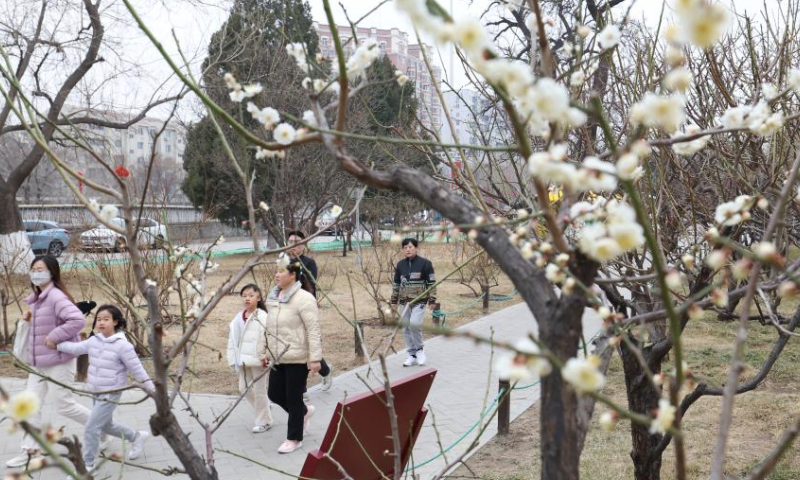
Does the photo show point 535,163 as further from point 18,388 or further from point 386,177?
point 18,388

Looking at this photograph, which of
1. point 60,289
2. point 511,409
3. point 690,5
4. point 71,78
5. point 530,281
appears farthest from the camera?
point 71,78

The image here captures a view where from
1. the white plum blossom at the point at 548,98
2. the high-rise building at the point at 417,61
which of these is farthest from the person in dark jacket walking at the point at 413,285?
the white plum blossom at the point at 548,98

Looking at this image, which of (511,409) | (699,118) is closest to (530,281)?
(699,118)

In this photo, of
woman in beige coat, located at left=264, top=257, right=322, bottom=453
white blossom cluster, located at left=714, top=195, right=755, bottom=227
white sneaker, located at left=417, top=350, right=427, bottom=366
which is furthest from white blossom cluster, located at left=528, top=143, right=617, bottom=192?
white sneaker, located at left=417, top=350, right=427, bottom=366

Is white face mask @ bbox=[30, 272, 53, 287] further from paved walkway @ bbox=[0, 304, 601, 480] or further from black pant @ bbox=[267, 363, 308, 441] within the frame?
black pant @ bbox=[267, 363, 308, 441]

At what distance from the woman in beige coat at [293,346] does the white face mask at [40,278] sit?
68.8 inches

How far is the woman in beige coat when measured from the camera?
5.54 m

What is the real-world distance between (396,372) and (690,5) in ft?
25.0

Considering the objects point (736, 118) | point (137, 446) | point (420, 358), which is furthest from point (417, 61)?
point (736, 118)

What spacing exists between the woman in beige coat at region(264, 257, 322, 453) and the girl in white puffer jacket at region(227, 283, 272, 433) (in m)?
0.14

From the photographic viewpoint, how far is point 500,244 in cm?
143

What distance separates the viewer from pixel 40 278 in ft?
17.8

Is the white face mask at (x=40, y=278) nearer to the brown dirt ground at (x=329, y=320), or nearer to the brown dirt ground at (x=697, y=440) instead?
the brown dirt ground at (x=329, y=320)

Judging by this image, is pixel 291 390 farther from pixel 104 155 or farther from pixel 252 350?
pixel 104 155
